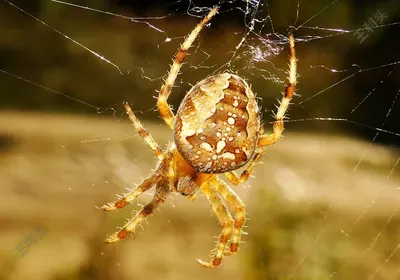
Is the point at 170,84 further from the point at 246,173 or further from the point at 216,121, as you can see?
the point at 246,173

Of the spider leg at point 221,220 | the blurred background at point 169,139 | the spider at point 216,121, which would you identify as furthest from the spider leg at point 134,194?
→ the blurred background at point 169,139

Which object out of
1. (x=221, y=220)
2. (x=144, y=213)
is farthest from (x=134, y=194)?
(x=221, y=220)

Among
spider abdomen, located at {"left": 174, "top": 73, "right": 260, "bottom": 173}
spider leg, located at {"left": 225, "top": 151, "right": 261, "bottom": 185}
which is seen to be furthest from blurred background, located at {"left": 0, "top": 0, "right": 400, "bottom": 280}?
spider abdomen, located at {"left": 174, "top": 73, "right": 260, "bottom": 173}

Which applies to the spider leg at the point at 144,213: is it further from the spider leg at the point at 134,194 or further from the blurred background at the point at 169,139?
the blurred background at the point at 169,139

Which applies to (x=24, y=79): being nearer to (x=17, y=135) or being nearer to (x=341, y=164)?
(x=17, y=135)

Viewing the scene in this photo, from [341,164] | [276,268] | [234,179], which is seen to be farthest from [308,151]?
[234,179]

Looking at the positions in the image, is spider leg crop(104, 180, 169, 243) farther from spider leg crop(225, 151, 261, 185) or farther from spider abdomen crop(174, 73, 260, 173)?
spider abdomen crop(174, 73, 260, 173)

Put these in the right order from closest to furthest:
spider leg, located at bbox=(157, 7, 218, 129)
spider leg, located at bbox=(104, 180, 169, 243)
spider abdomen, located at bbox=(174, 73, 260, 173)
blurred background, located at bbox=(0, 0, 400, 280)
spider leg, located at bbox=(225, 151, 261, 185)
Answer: spider abdomen, located at bbox=(174, 73, 260, 173) < spider leg, located at bbox=(157, 7, 218, 129) < spider leg, located at bbox=(225, 151, 261, 185) < spider leg, located at bbox=(104, 180, 169, 243) < blurred background, located at bbox=(0, 0, 400, 280)
